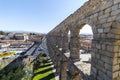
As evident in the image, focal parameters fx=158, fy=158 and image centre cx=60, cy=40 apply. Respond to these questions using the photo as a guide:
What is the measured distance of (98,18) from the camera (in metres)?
6.54

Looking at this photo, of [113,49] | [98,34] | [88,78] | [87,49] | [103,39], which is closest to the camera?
[113,49]

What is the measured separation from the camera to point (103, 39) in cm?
604

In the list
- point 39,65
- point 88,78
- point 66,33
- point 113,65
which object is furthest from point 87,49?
point 113,65

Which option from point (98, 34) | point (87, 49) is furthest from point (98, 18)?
point (87, 49)

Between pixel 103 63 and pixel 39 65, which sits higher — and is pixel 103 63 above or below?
above

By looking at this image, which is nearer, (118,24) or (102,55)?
(118,24)

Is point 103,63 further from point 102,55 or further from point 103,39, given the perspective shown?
point 103,39

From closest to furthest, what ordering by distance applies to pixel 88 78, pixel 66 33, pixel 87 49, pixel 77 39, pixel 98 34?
pixel 98 34, pixel 88 78, pixel 77 39, pixel 66 33, pixel 87 49

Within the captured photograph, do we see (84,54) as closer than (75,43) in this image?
No

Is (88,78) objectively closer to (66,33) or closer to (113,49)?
(113,49)

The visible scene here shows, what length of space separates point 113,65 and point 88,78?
2.25 metres

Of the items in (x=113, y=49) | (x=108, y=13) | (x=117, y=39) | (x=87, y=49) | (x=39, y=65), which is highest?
(x=108, y=13)

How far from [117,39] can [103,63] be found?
4.01ft

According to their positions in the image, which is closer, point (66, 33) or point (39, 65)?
point (66, 33)
